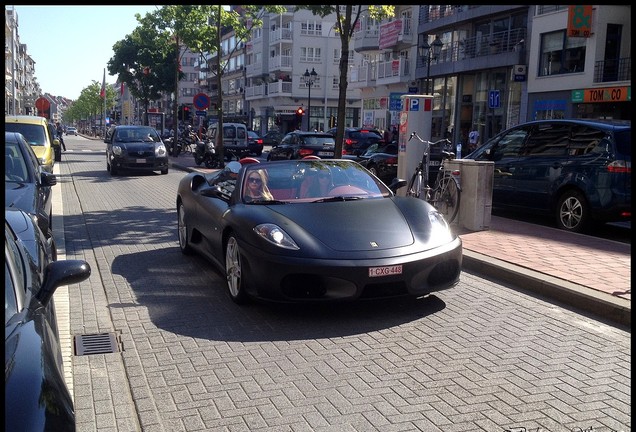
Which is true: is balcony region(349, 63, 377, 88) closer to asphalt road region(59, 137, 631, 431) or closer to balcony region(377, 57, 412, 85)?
balcony region(377, 57, 412, 85)

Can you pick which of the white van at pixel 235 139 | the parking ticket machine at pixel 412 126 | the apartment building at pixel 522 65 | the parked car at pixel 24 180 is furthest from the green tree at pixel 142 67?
the parked car at pixel 24 180

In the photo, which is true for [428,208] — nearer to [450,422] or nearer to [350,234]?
[350,234]

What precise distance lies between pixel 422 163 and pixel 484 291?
4.92 metres

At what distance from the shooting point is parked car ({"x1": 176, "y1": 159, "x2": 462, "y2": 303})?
214 inches

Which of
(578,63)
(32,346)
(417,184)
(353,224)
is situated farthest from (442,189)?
(578,63)

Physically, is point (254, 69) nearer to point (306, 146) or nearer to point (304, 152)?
point (306, 146)

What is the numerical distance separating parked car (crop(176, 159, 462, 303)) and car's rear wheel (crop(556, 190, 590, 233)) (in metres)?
4.45

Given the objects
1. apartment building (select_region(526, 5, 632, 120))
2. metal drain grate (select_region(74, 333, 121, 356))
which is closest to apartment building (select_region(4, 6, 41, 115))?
metal drain grate (select_region(74, 333, 121, 356))

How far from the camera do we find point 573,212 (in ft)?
33.9

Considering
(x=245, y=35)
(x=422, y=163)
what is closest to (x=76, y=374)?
(x=422, y=163)

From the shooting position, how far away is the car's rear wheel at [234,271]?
5961 millimetres

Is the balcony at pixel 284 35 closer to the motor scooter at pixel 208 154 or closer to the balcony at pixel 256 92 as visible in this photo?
the balcony at pixel 256 92

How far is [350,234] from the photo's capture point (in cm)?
572

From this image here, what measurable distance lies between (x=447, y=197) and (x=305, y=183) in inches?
167
